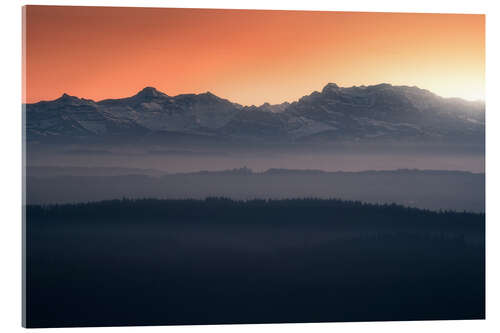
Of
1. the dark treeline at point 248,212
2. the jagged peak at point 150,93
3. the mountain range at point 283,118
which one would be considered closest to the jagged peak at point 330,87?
the mountain range at point 283,118

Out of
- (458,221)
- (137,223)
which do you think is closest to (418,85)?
(458,221)

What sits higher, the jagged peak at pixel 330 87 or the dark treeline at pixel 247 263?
the jagged peak at pixel 330 87

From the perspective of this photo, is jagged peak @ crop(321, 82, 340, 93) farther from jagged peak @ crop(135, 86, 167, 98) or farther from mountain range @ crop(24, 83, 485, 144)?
jagged peak @ crop(135, 86, 167, 98)

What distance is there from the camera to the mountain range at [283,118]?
10.5 m

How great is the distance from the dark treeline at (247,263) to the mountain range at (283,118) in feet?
2.99

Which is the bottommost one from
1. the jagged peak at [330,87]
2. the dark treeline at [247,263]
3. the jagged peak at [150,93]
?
the dark treeline at [247,263]

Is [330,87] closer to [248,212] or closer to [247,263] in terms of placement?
[248,212]

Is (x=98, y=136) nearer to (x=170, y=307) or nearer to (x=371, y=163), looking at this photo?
(x=170, y=307)

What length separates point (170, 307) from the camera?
10.3 meters

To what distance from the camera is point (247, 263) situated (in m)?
10.5

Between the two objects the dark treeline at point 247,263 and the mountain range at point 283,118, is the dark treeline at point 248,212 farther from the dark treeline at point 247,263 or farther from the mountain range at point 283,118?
the mountain range at point 283,118

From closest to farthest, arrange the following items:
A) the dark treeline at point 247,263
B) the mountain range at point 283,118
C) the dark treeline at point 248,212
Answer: the dark treeline at point 247,263, the dark treeline at point 248,212, the mountain range at point 283,118

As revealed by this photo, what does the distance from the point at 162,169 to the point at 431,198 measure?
368 cm

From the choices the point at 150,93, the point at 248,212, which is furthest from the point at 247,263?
the point at 150,93
